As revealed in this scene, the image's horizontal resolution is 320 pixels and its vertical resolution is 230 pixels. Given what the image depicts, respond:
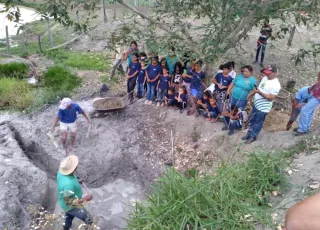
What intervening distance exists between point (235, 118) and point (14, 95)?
493 cm

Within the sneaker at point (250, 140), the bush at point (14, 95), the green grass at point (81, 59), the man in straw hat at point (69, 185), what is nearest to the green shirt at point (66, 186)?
the man in straw hat at point (69, 185)

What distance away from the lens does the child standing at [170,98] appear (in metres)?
7.04

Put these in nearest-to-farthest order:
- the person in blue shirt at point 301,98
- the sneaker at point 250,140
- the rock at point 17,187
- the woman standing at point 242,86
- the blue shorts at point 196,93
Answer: the rock at point 17,187, the person in blue shirt at point 301,98, the woman standing at point 242,86, the sneaker at point 250,140, the blue shorts at point 196,93

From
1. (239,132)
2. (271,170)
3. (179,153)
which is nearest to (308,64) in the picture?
(239,132)

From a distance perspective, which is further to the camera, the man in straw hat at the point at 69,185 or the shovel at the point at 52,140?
the shovel at the point at 52,140

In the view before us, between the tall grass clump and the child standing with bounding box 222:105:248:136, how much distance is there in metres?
2.26

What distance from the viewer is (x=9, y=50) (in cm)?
1092

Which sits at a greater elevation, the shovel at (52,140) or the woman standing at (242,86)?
the woman standing at (242,86)

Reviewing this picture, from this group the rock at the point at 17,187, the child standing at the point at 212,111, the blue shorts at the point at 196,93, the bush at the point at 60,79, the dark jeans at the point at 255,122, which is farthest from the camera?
the bush at the point at 60,79

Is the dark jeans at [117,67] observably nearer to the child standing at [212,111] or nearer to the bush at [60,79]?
the bush at [60,79]

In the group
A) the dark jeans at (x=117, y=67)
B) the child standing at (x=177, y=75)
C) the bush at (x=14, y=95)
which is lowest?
the bush at (x=14, y=95)

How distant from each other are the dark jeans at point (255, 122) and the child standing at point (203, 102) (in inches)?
38.8

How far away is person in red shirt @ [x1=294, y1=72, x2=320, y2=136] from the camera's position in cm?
530

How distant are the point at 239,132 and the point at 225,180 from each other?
268 cm
